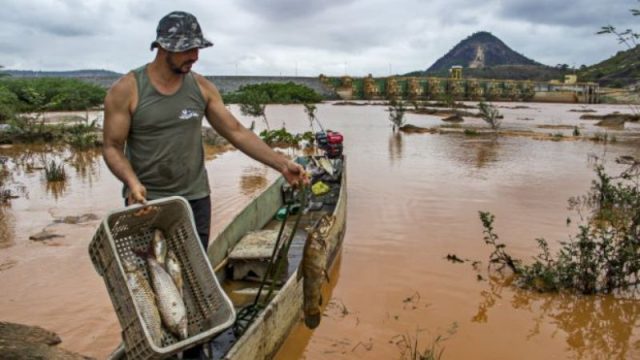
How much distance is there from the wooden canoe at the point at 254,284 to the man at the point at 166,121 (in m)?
1.01

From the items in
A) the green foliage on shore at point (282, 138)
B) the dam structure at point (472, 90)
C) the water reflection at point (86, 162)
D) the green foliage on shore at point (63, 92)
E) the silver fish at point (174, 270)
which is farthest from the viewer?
the dam structure at point (472, 90)

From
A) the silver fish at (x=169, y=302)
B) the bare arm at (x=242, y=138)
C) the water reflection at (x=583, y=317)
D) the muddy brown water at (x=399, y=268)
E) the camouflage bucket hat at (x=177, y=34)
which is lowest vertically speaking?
the water reflection at (x=583, y=317)

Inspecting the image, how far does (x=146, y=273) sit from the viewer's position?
3.29 m

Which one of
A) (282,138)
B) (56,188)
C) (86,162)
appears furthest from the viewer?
(282,138)

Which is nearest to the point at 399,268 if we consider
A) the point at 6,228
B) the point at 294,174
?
the point at 294,174

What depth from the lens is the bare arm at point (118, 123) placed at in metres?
3.05

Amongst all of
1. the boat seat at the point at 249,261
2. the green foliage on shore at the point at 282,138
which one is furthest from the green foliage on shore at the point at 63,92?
the boat seat at the point at 249,261

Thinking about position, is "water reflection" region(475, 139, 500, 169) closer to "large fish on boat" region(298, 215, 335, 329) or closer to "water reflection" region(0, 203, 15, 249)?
"water reflection" region(0, 203, 15, 249)

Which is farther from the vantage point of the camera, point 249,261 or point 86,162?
point 86,162

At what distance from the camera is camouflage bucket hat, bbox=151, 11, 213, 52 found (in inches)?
122

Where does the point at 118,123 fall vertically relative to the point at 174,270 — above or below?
above

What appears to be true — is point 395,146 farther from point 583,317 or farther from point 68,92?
point 68,92

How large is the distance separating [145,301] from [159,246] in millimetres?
446

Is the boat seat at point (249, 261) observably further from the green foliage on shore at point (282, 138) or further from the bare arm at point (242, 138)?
the green foliage on shore at point (282, 138)
